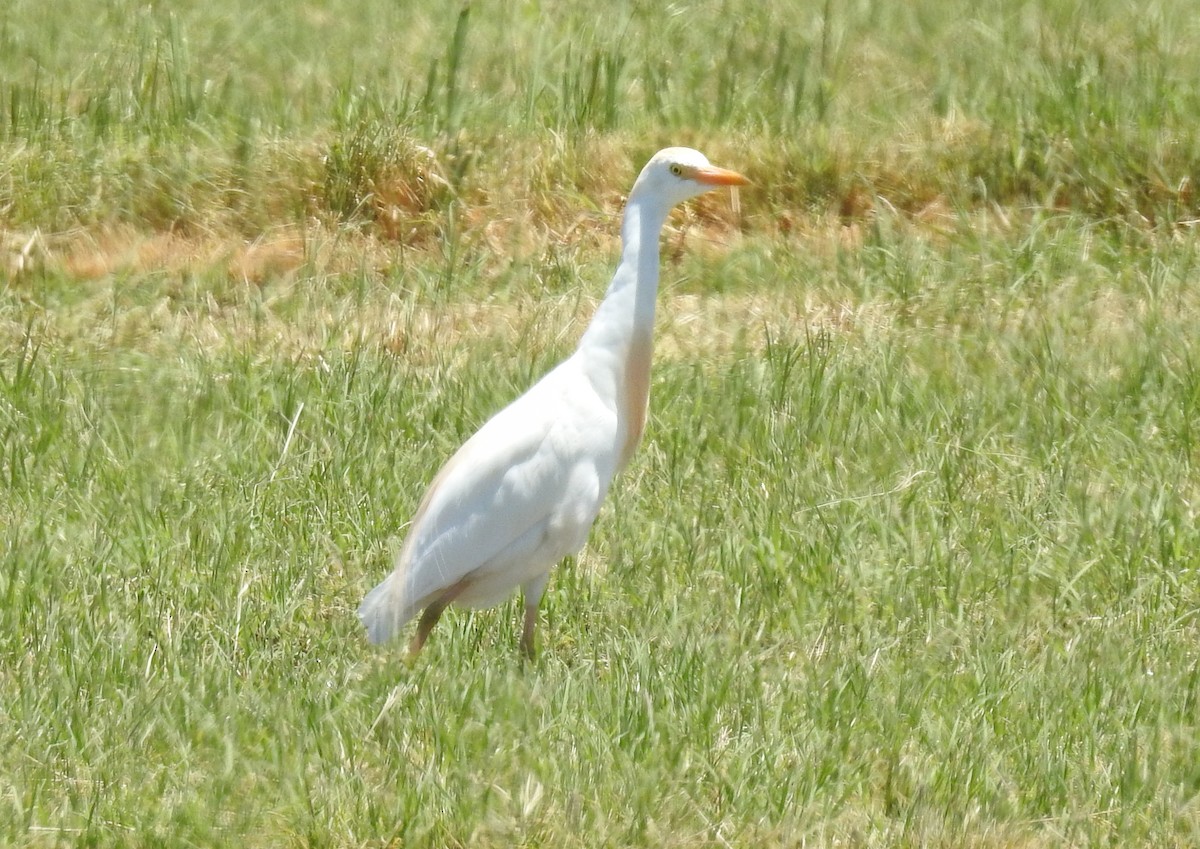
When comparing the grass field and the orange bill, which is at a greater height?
the orange bill

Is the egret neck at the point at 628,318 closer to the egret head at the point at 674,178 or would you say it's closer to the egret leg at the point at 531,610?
the egret head at the point at 674,178

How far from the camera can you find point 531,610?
13.7 feet

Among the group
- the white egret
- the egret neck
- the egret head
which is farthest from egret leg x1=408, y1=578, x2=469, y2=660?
the egret head

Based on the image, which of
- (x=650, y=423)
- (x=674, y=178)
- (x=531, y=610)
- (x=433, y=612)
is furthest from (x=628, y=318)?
(x=650, y=423)

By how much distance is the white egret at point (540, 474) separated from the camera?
161 inches

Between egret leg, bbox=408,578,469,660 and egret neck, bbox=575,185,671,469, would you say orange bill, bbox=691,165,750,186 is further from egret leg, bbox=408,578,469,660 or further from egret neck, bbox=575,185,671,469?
egret leg, bbox=408,578,469,660

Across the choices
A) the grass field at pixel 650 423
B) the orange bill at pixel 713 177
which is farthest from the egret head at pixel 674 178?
the grass field at pixel 650 423

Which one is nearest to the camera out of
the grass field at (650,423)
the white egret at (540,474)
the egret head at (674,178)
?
the grass field at (650,423)

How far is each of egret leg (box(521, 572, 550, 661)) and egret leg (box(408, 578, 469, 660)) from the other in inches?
6.1

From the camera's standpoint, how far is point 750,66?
325 inches

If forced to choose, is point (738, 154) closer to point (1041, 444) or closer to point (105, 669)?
point (1041, 444)

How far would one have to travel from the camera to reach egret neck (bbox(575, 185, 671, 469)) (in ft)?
13.9

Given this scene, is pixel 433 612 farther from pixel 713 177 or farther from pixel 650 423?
pixel 650 423

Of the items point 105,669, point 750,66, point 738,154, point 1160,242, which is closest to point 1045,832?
point 105,669
